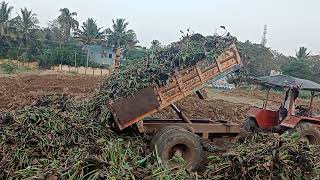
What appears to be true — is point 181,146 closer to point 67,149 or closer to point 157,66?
point 157,66

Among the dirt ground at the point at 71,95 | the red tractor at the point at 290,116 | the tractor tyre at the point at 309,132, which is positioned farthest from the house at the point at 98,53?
the tractor tyre at the point at 309,132

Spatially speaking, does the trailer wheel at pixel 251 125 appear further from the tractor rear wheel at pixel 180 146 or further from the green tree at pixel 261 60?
the green tree at pixel 261 60

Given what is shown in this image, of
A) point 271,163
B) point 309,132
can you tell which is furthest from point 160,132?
point 309,132

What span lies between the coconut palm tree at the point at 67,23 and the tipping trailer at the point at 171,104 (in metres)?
49.5

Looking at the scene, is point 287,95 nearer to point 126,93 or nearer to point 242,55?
point 242,55

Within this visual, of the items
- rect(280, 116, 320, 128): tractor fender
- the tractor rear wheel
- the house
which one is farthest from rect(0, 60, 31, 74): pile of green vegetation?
the tractor rear wheel

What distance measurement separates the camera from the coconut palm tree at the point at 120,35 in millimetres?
53250

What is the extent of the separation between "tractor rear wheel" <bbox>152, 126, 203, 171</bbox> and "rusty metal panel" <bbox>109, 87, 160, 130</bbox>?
1.94 ft

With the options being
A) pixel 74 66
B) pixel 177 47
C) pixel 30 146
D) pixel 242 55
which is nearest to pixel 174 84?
pixel 177 47

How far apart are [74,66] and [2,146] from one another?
40042mm

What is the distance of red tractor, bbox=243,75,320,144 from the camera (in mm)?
9461

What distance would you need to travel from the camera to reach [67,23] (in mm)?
56375

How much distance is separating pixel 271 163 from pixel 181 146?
258cm

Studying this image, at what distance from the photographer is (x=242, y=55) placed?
8555mm
